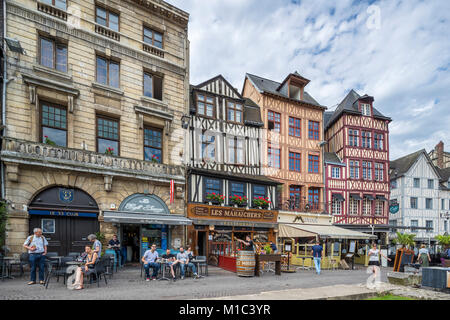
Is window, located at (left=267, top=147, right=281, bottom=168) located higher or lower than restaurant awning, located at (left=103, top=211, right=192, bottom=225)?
higher

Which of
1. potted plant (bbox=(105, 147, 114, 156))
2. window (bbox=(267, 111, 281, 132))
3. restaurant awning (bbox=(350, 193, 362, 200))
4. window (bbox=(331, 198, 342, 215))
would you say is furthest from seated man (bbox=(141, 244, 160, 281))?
restaurant awning (bbox=(350, 193, 362, 200))

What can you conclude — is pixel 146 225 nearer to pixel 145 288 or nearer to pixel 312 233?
pixel 145 288

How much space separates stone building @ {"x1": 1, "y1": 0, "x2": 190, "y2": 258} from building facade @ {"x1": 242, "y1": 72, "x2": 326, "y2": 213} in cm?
699

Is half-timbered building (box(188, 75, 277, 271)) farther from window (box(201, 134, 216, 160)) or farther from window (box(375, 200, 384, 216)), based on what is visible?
window (box(375, 200, 384, 216))

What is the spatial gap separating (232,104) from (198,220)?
Answer: 7.50 m

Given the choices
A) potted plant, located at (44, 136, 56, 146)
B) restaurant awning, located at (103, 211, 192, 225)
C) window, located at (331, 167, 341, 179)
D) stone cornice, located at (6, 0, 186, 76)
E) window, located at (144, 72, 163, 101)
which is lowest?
restaurant awning, located at (103, 211, 192, 225)

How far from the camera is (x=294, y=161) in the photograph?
75.0 ft

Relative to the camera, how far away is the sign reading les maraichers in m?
16.8

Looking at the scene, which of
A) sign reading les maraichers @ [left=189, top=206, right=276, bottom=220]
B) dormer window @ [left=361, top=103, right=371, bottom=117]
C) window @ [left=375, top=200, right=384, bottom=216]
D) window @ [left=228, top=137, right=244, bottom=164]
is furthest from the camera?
dormer window @ [left=361, top=103, right=371, bottom=117]

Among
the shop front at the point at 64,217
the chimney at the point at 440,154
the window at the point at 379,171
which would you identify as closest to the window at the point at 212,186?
the shop front at the point at 64,217

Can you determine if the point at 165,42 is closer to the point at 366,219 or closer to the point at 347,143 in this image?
the point at 347,143

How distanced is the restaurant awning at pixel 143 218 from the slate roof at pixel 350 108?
55.6 ft

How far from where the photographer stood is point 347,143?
84.7ft
